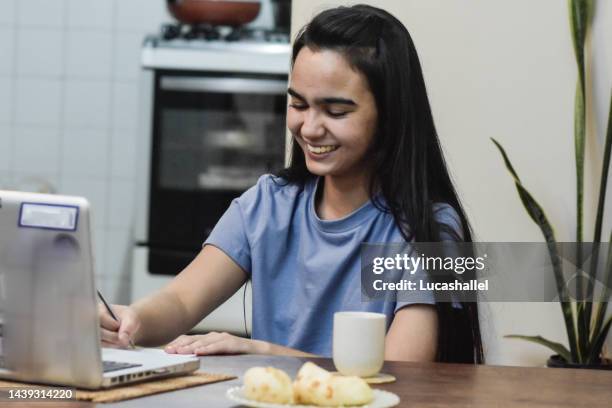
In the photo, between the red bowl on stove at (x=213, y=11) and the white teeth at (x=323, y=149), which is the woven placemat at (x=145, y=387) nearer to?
the white teeth at (x=323, y=149)

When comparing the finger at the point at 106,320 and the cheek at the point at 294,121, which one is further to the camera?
the cheek at the point at 294,121

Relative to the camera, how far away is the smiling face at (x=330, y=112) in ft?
5.68

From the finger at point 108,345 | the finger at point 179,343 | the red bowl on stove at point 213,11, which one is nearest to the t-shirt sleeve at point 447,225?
the finger at point 179,343

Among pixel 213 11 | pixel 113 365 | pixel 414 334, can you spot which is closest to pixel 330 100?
pixel 414 334

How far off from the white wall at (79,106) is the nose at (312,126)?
8.36 feet

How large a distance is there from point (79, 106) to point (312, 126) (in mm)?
2671

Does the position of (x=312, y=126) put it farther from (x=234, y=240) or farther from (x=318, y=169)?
(x=234, y=240)

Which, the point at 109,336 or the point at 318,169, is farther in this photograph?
the point at 318,169

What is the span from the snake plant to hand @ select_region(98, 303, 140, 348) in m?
1.15

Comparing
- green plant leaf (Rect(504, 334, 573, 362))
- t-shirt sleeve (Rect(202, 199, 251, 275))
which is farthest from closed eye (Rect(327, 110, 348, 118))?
green plant leaf (Rect(504, 334, 573, 362))

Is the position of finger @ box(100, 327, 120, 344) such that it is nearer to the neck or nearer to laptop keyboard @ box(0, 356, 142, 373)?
laptop keyboard @ box(0, 356, 142, 373)

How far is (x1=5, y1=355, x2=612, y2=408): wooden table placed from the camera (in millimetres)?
1198

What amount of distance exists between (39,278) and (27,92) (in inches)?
129

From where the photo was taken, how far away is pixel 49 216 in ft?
3.67
